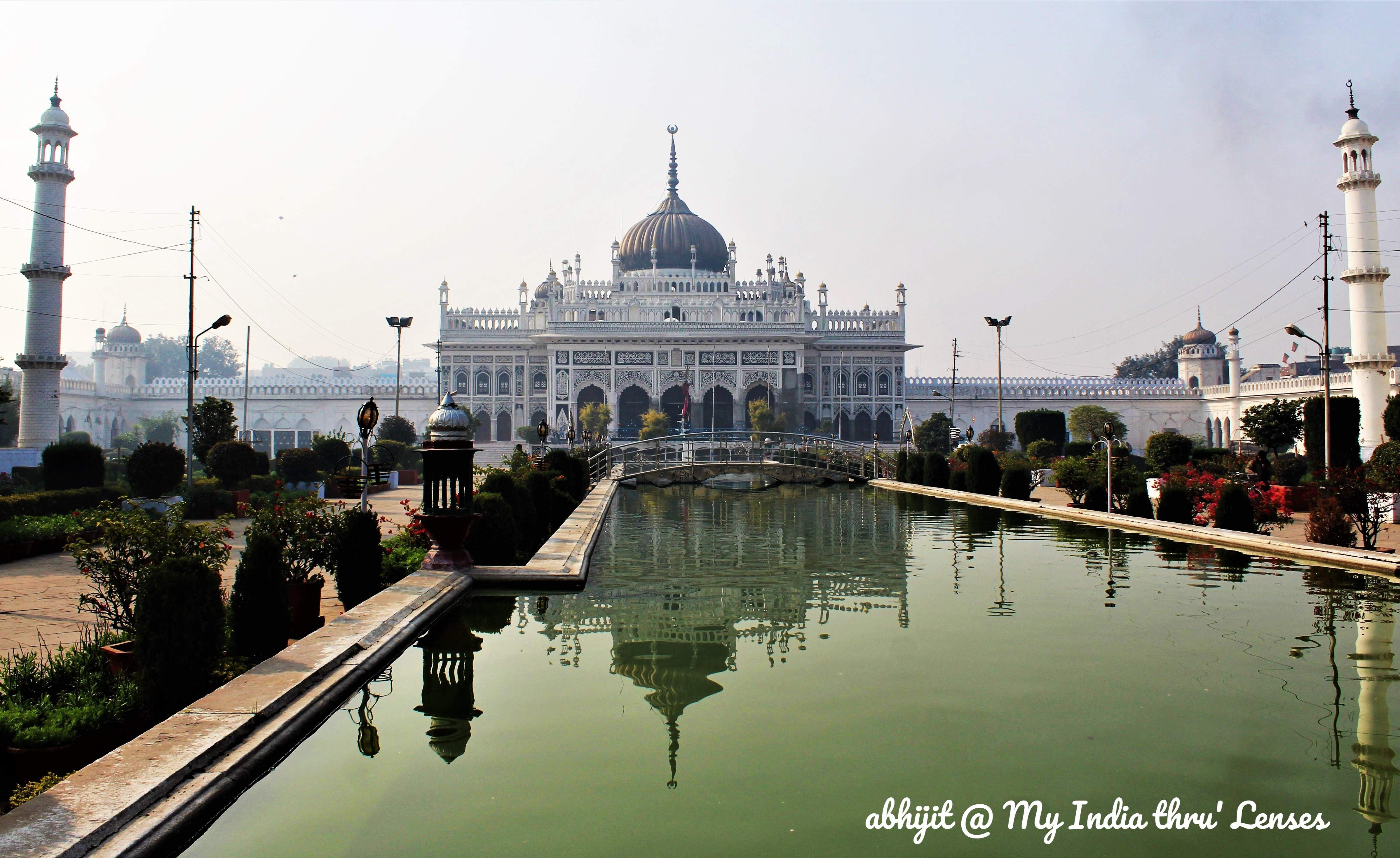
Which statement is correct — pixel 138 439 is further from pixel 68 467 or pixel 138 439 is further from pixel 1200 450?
pixel 1200 450

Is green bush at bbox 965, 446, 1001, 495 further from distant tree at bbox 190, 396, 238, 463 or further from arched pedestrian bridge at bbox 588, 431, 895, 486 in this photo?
distant tree at bbox 190, 396, 238, 463

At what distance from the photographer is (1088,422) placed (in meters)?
39.2

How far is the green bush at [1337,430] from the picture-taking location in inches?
736

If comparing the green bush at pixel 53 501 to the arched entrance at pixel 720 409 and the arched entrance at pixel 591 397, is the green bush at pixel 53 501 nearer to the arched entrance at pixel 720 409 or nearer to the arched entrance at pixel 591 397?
the arched entrance at pixel 591 397

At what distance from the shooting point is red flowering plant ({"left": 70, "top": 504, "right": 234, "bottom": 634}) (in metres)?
4.90

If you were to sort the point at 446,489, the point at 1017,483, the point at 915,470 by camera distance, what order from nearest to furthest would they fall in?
1. the point at 446,489
2. the point at 1017,483
3. the point at 915,470

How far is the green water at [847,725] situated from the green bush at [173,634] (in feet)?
2.03

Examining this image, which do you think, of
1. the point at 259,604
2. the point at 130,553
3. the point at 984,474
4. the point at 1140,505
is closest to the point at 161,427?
the point at 984,474

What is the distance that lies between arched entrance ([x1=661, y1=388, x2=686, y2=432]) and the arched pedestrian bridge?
43.4 ft

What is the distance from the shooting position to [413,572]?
7746 mm

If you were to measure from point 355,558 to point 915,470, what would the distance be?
693 inches

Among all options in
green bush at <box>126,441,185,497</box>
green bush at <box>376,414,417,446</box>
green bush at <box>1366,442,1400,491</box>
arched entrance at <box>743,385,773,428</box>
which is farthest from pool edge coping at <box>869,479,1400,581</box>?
arched entrance at <box>743,385,773,428</box>

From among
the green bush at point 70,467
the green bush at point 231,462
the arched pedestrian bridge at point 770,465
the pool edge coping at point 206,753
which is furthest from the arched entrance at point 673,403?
the pool edge coping at point 206,753

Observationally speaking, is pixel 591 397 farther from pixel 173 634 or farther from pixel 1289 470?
pixel 173 634
